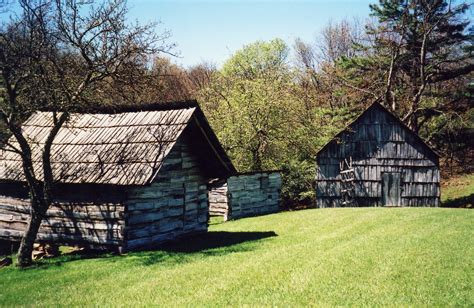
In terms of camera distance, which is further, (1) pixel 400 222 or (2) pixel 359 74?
(2) pixel 359 74

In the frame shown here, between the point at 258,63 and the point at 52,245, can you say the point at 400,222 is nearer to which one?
the point at 52,245

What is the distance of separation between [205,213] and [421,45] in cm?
2590

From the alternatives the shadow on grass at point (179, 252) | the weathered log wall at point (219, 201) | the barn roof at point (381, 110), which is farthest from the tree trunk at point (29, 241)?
the barn roof at point (381, 110)

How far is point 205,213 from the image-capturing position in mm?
18875

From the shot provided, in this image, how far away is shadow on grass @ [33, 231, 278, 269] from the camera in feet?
45.0

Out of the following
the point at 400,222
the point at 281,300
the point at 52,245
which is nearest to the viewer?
the point at 281,300

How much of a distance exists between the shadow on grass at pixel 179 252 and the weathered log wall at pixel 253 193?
36.2 feet

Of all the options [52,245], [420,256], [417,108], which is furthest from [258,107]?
[420,256]

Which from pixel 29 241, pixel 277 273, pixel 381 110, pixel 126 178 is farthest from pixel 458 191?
pixel 29 241

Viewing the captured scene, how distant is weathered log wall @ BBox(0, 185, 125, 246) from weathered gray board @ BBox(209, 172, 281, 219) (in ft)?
44.4

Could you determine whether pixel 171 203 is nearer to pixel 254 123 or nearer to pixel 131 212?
pixel 131 212

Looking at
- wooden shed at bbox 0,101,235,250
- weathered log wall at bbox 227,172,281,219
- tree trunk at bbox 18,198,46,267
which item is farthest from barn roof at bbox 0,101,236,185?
weathered log wall at bbox 227,172,281,219

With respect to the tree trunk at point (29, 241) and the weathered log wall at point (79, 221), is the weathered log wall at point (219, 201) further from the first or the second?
the tree trunk at point (29, 241)

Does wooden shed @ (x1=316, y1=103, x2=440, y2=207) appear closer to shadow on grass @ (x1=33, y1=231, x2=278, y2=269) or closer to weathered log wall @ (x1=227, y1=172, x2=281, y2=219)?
weathered log wall @ (x1=227, y1=172, x2=281, y2=219)
